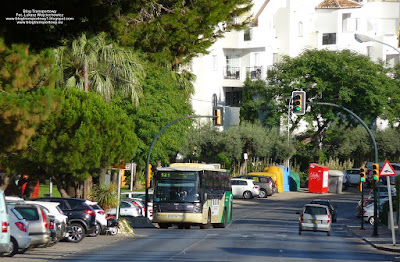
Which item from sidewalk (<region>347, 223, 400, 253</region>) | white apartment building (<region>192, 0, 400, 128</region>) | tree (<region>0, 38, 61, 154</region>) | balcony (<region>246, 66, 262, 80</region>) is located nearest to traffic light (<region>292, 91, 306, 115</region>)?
sidewalk (<region>347, 223, 400, 253</region>)

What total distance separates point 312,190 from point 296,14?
1087 inches

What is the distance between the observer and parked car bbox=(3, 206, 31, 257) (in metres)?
22.8

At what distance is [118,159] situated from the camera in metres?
41.4

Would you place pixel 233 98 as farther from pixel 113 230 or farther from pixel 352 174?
pixel 113 230

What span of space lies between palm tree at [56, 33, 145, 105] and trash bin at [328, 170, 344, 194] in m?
30.6

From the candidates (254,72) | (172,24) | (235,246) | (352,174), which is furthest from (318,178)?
(172,24)

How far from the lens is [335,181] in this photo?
7444 centimetres

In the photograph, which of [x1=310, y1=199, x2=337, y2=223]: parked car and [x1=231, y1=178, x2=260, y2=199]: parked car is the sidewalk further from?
[x1=231, y1=178, x2=260, y2=199]: parked car

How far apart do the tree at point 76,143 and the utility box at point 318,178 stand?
34391mm

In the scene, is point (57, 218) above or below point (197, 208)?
below

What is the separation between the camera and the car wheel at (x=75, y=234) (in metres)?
31.1

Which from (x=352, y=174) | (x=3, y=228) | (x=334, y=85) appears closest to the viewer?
(x=3, y=228)

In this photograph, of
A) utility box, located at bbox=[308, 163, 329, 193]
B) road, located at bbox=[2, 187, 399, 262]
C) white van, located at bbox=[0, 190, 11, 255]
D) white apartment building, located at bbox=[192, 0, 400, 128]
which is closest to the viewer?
white van, located at bbox=[0, 190, 11, 255]

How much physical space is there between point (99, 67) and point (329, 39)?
58334 mm
